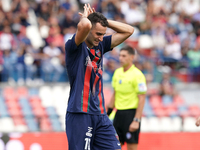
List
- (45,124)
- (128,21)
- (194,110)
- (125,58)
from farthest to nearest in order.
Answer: (128,21) → (194,110) → (45,124) → (125,58)

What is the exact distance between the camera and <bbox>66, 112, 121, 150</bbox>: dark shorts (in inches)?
172

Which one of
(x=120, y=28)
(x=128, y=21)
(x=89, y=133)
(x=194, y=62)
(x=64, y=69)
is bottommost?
(x=89, y=133)

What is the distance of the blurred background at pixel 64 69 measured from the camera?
11.3 meters

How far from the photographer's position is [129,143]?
6.54m

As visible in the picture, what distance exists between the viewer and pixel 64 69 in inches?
509

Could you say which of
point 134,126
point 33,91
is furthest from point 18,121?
point 134,126

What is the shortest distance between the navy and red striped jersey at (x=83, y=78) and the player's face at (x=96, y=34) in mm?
101

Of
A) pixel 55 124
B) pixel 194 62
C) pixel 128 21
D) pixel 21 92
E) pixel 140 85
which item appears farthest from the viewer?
pixel 128 21

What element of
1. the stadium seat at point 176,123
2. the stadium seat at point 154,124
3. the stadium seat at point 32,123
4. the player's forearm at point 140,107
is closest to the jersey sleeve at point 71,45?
the player's forearm at point 140,107

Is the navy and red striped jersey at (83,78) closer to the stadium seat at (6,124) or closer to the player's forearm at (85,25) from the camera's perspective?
the player's forearm at (85,25)

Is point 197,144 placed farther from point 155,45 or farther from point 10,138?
point 155,45

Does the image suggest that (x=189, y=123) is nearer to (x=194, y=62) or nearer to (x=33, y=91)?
(x=194, y=62)

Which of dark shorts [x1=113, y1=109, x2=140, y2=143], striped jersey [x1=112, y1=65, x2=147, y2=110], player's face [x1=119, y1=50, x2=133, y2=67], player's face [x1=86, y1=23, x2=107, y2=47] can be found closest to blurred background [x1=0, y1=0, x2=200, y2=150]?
dark shorts [x1=113, y1=109, x2=140, y2=143]

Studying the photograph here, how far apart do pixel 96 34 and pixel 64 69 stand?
8.67m
